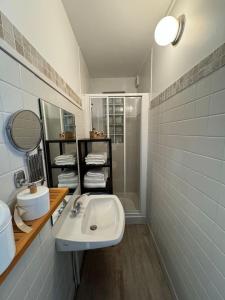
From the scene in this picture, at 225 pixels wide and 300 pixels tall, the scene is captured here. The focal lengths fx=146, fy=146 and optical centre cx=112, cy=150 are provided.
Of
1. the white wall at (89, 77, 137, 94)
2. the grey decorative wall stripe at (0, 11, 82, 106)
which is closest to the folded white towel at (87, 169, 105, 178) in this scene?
the grey decorative wall stripe at (0, 11, 82, 106)

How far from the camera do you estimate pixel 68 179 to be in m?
1.24

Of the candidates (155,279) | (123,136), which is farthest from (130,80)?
(155,279)

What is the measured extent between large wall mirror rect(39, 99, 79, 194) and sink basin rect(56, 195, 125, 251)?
239mm

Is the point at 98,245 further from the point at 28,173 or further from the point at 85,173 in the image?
the point at 85,173

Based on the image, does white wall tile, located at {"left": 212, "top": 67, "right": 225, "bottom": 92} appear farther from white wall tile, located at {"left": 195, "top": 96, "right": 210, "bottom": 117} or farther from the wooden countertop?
the wooden countertop

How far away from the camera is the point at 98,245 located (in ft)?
2.84

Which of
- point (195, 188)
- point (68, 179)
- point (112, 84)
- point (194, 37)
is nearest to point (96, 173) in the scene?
point (68, 179)

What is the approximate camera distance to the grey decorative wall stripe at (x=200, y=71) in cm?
70

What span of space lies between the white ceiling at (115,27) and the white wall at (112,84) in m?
0.55

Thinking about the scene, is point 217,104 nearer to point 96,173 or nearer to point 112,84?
point 96,173

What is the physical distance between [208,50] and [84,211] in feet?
4.48

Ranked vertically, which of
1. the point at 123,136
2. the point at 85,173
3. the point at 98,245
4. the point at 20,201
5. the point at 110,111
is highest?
the point at 110,111

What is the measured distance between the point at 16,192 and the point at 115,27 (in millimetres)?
1647

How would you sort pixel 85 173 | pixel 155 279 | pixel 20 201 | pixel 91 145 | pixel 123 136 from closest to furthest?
pixel 20 201 → pixel 155 279 → pixel 85 173 → pixel 91 145 → pixel 123 136
